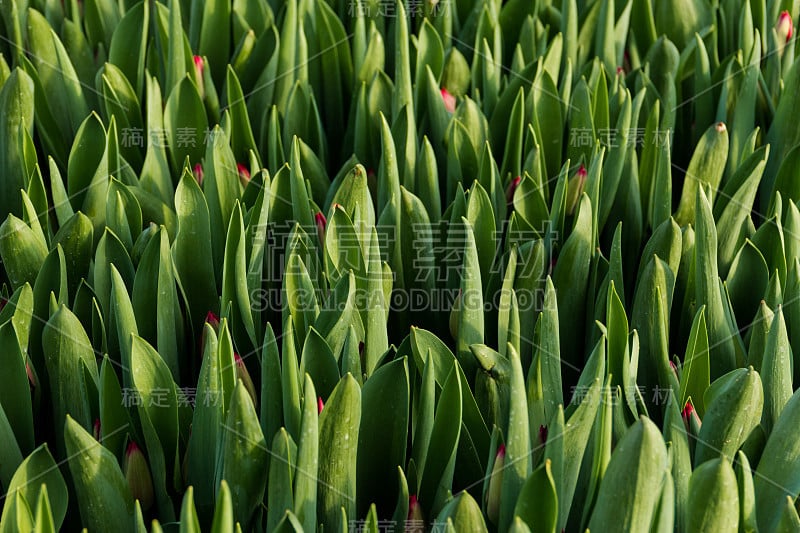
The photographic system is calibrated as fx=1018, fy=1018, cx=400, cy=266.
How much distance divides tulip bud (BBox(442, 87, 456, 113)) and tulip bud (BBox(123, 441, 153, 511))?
0.81 metres

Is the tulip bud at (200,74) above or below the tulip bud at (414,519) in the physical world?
above

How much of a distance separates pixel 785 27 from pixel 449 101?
629 millimetres

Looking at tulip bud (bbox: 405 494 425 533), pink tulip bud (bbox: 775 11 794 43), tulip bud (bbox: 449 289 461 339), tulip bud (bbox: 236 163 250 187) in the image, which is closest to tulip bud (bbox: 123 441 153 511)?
tulip bud (bbox: 405 494 425 533)

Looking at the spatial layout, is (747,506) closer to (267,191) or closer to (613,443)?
(613,443)

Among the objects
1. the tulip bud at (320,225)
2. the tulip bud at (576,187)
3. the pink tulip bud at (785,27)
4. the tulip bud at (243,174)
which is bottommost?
the tulip bud at (320,225)

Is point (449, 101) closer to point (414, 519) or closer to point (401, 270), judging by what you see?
point (401, 270)

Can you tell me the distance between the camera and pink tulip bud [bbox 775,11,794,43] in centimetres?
180

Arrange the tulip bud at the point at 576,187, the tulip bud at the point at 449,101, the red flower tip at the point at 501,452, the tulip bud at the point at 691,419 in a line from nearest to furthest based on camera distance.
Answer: the red flower tip at the point at 501,452
the tulip bud at the point at 691,419
the tulip bud at the point at 576,187
the tulip bud at the point at 449,101

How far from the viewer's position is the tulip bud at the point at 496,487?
994mm

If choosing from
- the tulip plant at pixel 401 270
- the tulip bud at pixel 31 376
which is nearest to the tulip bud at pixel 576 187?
the tulip plant at pixel 401 270

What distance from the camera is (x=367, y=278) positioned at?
3.87ft

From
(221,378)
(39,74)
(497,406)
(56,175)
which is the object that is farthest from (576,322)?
(39,74)

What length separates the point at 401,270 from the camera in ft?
4.49

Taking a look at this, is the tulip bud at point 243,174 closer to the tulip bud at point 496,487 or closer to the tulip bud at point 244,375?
the tulip bud at point 244,375
